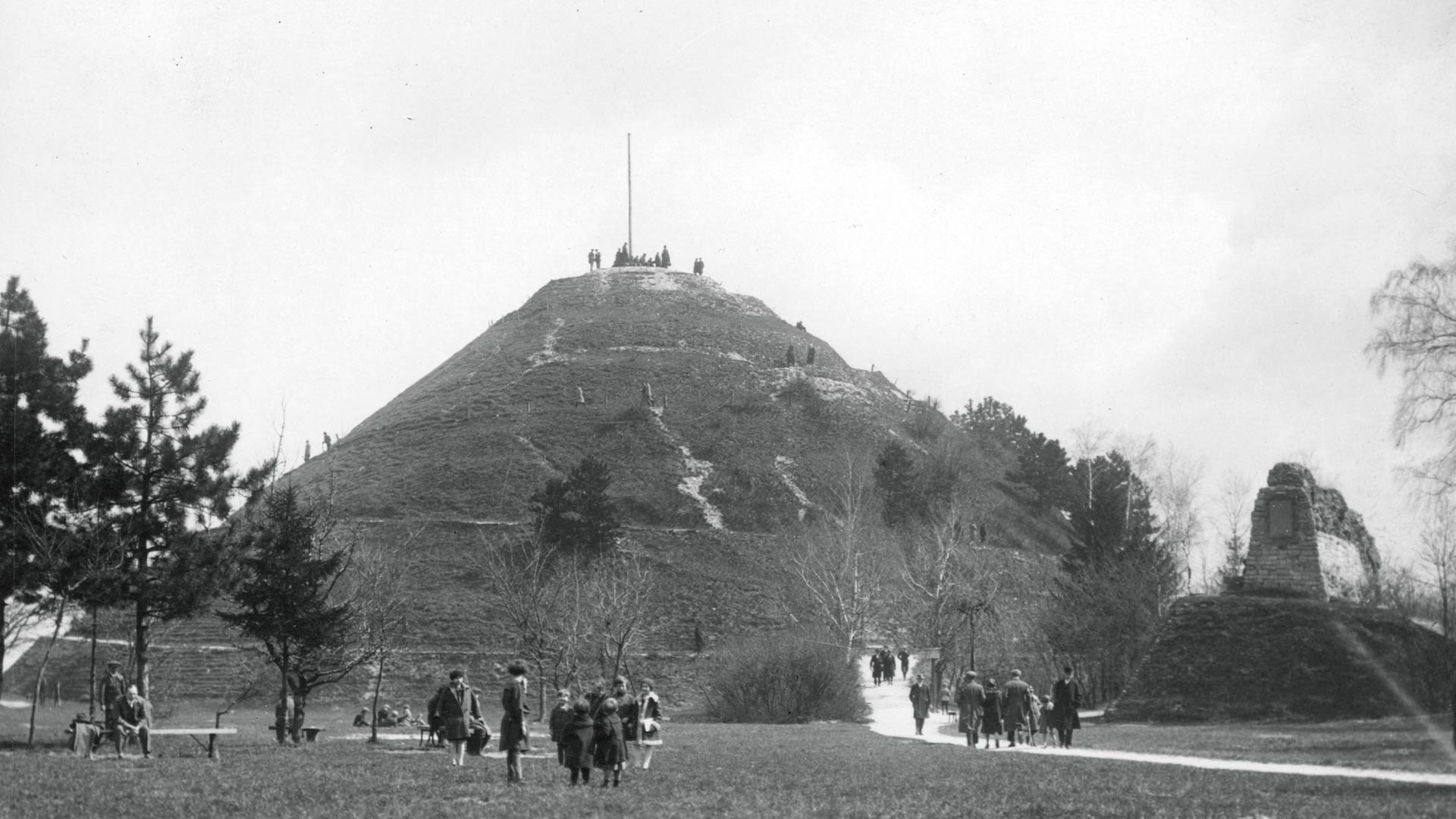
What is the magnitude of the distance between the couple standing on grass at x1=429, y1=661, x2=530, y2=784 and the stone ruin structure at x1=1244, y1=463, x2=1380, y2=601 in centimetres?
2811

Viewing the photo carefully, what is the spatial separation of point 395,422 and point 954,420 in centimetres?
4526

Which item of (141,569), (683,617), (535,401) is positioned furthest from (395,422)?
(141,569)

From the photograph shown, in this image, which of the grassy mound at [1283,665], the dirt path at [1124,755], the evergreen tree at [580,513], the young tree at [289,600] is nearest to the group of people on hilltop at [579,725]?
the young tree at [289,600]

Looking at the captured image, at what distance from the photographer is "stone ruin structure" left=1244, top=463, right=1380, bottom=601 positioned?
4069 cm


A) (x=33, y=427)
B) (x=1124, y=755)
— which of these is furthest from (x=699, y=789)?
(x=33, y=427)

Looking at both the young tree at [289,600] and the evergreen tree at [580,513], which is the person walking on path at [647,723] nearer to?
the young tree at [289,600]

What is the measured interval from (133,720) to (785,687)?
20.4 m

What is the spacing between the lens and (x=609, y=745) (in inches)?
661

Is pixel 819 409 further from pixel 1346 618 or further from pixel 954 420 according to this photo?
pixel 1346 618

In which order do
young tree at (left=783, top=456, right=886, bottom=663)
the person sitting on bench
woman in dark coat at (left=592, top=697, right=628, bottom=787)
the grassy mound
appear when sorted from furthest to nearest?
young tree at (left=783, top=456, right=886, bottom=663)
the grassy mound
the person sitting on bench
woman in dark coat at (left=592, top=697, right=628, bottom=787)

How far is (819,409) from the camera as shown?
103 m

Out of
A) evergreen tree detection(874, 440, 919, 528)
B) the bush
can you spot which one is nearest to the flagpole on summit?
evergreen tree detection(874, 440, 919, 528)

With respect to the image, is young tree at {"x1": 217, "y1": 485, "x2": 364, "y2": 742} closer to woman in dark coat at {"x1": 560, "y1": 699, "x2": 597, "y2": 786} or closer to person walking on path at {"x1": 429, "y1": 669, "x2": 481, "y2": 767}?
person walking on path at {"x1": 429, "y1": 669, "x2": 481, "y2": 767}

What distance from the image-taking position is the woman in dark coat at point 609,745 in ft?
55.0
